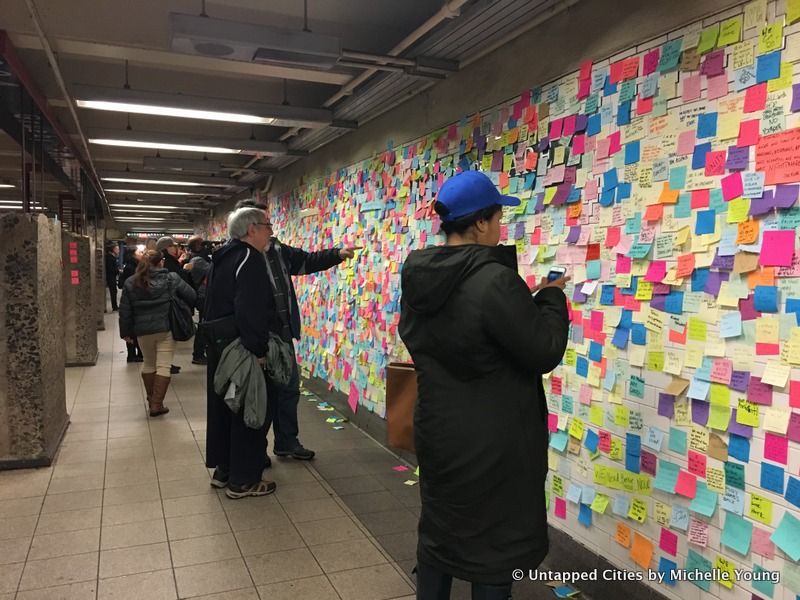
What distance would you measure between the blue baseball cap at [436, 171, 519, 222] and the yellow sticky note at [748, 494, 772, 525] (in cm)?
123

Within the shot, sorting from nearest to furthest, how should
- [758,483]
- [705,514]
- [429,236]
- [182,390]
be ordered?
[758,483]
[705,514]
[429,236]
[182,390]

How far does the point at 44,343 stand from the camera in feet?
13.4

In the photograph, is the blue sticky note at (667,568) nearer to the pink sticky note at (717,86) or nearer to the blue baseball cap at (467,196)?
the blue baseball cap at (467,196)

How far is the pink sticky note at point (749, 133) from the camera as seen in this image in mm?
1891

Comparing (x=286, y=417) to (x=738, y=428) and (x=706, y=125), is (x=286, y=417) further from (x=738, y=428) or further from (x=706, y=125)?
(x=706, y=125)

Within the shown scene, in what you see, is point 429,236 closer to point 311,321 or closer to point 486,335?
point 486,335

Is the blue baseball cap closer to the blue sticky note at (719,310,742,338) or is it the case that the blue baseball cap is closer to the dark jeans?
the blue sticky note at (719,310,742,338)

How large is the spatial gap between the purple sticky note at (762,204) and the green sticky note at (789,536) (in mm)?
897

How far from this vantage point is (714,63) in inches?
79.9

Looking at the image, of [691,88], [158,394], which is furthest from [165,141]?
[691,88]

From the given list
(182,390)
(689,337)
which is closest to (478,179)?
(689,337)

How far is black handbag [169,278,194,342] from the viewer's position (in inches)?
214

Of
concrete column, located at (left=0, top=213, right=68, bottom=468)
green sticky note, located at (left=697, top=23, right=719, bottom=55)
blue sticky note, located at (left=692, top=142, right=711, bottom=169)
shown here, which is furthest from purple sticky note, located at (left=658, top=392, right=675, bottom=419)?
concrete column, located at (left=0, top=213, right=68, bottom=468)

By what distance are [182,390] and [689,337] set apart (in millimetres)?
5430
